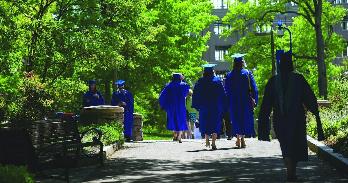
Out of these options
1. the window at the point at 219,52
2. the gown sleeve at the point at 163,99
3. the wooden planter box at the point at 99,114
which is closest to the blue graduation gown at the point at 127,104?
the gown sleeve at the point at 163,99

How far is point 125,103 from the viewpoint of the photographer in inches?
798

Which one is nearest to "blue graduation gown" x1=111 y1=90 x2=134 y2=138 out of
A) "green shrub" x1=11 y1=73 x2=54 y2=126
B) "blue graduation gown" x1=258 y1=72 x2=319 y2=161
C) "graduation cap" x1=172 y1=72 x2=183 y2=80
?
"graduation cap" x1=172 y1=72 x2=183 y2=80

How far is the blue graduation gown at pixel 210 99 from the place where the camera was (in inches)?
636

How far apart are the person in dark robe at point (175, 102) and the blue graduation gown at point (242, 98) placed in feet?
11.1

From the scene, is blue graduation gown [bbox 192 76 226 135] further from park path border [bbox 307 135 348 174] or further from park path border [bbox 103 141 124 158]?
park path border [bbox 307 135 348 174]

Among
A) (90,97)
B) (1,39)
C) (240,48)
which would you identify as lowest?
(90,97)

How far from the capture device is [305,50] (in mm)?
49625

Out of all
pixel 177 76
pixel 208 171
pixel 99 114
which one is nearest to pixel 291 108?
pixel 208 171

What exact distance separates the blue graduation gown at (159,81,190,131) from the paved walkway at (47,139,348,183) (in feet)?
14.6

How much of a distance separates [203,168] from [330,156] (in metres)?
2.11

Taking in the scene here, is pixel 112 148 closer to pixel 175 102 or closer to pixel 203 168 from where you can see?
pixel 203 168

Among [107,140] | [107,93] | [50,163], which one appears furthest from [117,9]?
[107,93]

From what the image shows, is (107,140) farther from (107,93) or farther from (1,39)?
(107,93)

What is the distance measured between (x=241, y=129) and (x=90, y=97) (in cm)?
586
